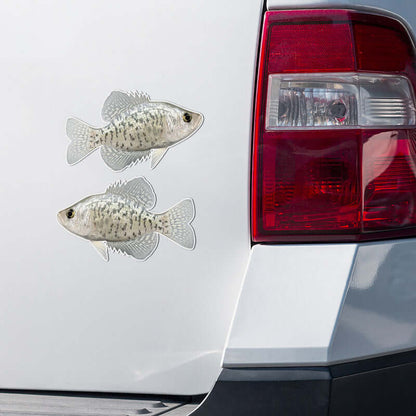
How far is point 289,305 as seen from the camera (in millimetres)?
1603

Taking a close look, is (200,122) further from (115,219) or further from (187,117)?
(115,219)

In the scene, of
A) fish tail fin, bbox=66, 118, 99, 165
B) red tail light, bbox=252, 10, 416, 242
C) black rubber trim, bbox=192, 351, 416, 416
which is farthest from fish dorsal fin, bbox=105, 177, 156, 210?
black rubber trim, bbox=192, 351, 416, 416

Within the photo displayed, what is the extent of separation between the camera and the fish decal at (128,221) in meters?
1.67

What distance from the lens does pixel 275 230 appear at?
1.64m

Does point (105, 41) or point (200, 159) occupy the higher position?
point (105, 41)

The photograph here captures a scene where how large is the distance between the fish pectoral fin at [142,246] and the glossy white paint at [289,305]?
0.78 feet

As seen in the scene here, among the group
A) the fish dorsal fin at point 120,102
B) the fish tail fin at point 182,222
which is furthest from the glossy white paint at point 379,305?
the fish dorsal fin at point 120,102

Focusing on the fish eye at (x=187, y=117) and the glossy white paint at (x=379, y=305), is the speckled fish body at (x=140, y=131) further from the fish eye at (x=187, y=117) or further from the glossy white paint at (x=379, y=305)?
the glossy white paint at (x=379, y=305)

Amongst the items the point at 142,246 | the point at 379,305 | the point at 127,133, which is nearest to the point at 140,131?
the point at 127,133

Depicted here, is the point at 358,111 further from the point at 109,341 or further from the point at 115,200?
the point at 109,341

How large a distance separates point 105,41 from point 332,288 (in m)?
0.75

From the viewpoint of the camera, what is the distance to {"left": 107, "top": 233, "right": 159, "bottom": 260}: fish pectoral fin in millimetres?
1691

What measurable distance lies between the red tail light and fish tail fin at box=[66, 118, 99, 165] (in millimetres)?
378

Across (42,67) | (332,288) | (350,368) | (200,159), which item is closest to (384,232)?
(332,288)
